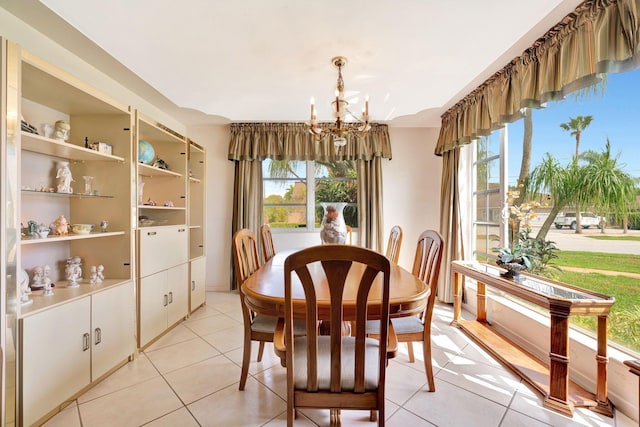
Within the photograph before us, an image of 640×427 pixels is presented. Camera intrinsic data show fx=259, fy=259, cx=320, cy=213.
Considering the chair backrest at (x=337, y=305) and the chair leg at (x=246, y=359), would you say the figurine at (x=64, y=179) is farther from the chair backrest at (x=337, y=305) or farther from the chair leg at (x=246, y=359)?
the chair backrest at (x=337, y=305)

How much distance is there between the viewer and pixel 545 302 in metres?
1.60

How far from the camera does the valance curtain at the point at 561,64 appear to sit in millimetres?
1377

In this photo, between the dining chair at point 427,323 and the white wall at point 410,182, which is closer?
the dining chair at point 427,323

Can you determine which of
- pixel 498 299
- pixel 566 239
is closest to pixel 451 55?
pixel 566 239

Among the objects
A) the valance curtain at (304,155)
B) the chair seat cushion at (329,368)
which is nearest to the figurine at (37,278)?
the chair seat cushion at (329,368)

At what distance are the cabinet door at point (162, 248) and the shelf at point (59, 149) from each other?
65 centimetres

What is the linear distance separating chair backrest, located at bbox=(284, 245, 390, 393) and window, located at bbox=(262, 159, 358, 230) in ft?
9.07

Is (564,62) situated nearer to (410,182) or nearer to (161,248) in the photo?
(410,182)

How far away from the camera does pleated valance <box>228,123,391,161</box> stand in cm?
365

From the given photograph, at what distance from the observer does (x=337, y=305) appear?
1.05 m

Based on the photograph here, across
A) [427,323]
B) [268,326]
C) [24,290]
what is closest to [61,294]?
[24,290]

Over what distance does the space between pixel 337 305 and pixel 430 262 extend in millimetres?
1006

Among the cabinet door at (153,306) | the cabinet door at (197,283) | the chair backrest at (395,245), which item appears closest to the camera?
the cabinet door at (153,306)

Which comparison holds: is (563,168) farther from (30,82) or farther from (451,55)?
(30,82)
